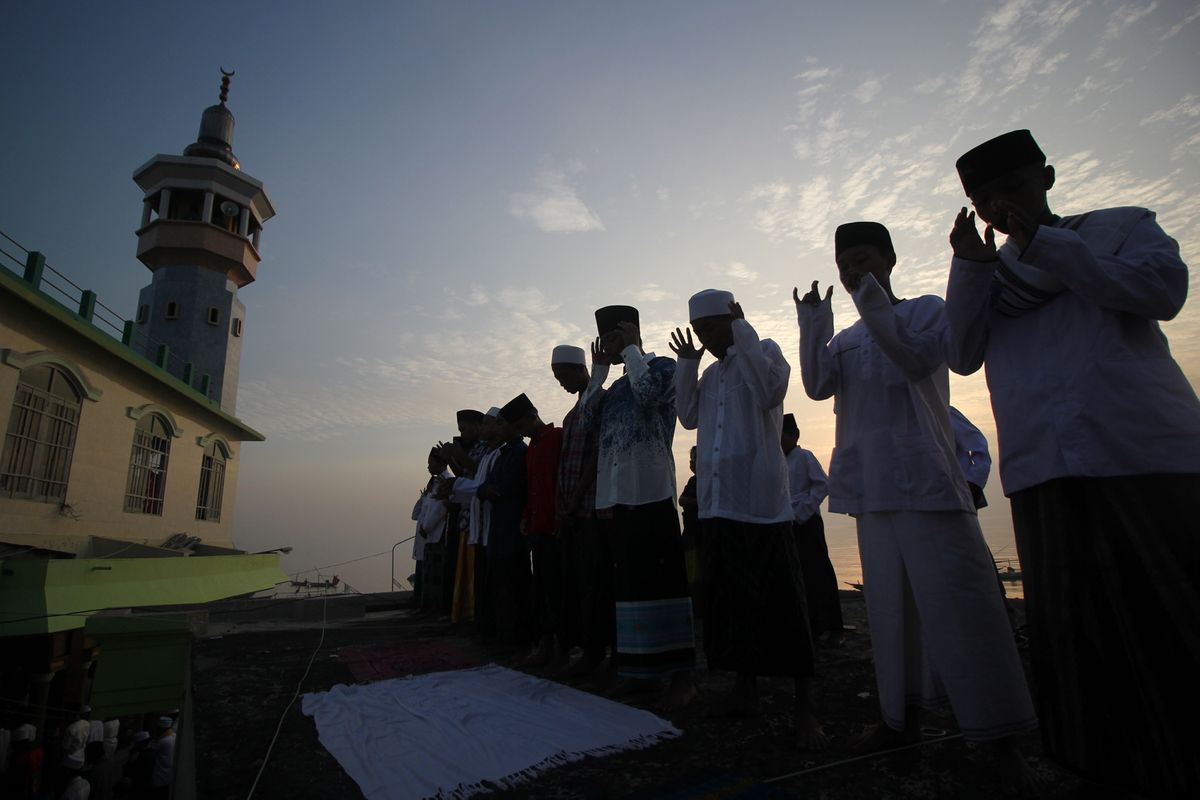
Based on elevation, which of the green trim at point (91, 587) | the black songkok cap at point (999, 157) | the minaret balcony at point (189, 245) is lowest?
the green trim at point (91, 587)

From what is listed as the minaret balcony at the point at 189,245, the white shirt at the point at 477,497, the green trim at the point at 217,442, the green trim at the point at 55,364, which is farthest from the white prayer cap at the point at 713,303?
the minaret balcony at the point at 189,245

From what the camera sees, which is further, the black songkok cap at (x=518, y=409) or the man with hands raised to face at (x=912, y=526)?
the black songkok cap at (x=518, y=409)

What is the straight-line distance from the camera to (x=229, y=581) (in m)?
12.9

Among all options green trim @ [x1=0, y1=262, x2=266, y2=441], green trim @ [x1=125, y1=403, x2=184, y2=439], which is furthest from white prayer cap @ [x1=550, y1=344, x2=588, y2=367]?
green trim @ [x1=125, y1=403, x2=184, y2=439]

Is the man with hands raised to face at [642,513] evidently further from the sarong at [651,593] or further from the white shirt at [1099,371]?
the white shirt at [1099,371]

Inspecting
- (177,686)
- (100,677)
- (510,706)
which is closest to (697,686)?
(510,706)

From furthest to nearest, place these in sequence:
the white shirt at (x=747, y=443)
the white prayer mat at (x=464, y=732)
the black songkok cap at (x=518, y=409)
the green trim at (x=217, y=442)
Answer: the green trim at (x=217, y=442) → the black songkok cap at (x=518, y=409) → the white shirt at (x=747, y=443) → the white prayer mat at (x=464, y=732)

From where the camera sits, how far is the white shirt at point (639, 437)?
330 cm

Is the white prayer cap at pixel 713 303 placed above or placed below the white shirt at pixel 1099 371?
above

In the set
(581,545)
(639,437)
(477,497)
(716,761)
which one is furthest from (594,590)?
(477,497)

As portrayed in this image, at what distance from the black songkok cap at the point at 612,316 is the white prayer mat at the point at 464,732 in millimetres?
2144

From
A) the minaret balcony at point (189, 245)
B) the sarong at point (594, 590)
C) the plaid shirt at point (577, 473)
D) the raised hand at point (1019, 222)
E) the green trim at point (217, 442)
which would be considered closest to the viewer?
the raised hand at point (1019, 222)

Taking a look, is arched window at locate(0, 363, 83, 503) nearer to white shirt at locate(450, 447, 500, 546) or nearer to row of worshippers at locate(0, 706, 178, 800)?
row of worshippers at locate(0, 706, 178, 800)

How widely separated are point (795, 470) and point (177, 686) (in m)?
6.22
